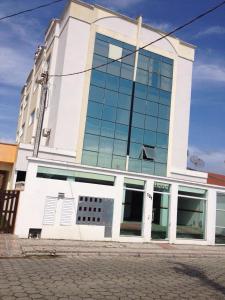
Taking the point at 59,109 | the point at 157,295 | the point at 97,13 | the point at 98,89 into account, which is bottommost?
the point at 157,295

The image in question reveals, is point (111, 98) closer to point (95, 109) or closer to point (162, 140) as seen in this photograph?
point (95, 109)

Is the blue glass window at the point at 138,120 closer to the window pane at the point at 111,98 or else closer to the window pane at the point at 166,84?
the window pane at the point at 111,98

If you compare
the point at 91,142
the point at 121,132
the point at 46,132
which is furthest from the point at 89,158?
the point at 46,132

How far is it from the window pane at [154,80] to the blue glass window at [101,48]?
14.9ft

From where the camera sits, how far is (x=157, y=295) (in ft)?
25.5

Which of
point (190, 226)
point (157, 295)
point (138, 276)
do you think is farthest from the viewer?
point (190, 226)

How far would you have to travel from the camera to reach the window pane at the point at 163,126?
31.9 meters

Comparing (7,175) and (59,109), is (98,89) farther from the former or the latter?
(7,175)

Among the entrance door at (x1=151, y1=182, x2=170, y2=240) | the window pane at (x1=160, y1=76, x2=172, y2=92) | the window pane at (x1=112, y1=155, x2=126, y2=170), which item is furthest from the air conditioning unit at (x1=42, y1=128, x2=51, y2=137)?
the entrance door at (x1=151, y1=182, x2=170, y2=240)

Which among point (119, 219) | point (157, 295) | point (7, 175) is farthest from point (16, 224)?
point (7, 175)

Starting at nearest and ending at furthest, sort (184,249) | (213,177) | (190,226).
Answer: (184,249)
(190,226)
(213,177)

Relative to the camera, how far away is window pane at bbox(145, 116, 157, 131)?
31.3 meters

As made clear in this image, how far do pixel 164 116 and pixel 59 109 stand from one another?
9660 millimetres

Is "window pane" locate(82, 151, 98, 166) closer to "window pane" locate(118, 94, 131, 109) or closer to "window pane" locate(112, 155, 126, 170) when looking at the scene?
"window pane" locate(112, 155, 126, 170)
